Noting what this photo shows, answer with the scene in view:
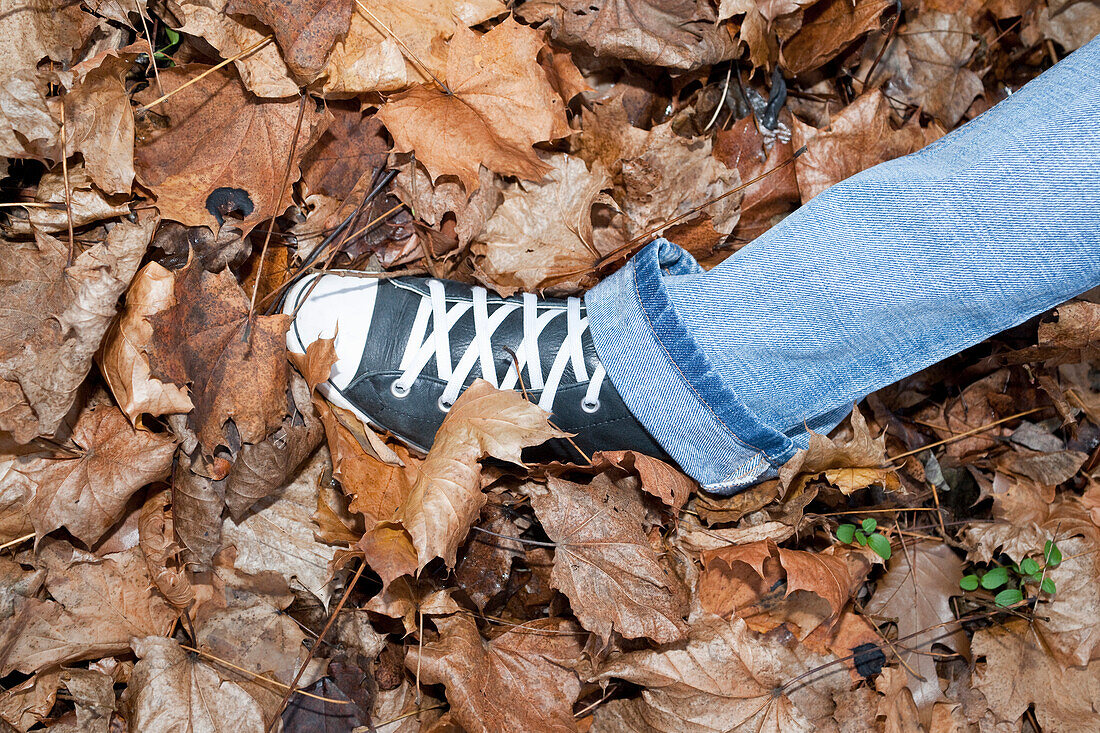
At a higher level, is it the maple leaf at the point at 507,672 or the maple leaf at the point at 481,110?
the maple leaf at the point at 481,110

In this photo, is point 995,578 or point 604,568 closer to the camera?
point 604,568

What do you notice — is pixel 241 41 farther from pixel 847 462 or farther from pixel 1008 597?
pixel 1008 597

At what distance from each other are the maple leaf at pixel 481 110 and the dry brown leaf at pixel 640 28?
174mm

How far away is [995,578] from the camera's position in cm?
174

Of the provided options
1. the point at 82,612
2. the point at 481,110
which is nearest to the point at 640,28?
the point at 481,110

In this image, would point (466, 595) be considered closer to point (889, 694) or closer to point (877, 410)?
point (889, 694)

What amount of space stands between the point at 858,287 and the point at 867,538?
0.80 metres

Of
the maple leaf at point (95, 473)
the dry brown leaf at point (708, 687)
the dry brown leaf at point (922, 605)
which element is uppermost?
the maple leaf at point (95, 473)

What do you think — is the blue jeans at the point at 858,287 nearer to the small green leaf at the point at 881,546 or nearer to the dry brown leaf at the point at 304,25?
the small green leaf at the point at 881,546

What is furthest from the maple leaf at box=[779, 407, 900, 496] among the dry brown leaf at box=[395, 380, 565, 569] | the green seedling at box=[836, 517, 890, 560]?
the dry brown leaf at box=[395, 380, 565, 569]

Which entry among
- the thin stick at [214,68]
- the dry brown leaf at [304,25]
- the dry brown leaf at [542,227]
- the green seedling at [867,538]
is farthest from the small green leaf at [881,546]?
the thin stick at [214,68]

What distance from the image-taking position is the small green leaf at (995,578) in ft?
5.70

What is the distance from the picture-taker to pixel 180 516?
1.39 metres

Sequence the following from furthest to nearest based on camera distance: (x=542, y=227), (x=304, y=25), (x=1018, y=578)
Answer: (x=1018, y=578) → (x=542, y=227) → (x=304, y=25)
